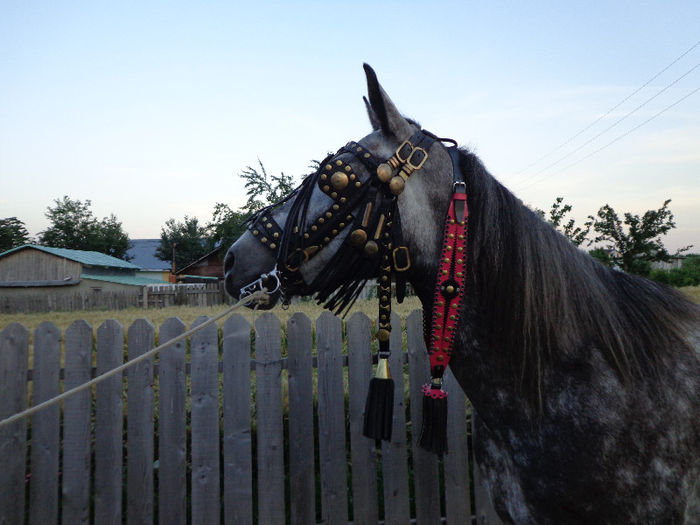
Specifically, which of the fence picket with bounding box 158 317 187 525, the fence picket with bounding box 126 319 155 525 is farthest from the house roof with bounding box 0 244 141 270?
the fence picket with bounding box 158 317 187 525

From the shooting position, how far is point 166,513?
10.6 feet

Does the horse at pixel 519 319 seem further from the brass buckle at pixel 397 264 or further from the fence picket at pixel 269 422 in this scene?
the fence picket at pixel 269 422

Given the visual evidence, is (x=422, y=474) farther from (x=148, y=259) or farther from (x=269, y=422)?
(x=148, y=259)

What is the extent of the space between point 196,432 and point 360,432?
1.25 metres

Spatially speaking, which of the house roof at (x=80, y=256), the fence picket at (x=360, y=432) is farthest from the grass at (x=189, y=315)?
the house roof at (x=80, y=256)

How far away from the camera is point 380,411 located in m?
1.77

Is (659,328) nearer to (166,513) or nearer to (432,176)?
(432,176)

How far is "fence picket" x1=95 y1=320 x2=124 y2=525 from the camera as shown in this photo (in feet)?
10.5

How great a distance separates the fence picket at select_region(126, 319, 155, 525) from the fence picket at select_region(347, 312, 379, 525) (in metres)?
1.52

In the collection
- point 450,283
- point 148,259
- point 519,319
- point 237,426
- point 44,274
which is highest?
point 148,259

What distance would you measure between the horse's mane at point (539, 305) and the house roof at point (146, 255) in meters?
64.7

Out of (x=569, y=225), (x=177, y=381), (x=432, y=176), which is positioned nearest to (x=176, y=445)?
(x=177, y=381)

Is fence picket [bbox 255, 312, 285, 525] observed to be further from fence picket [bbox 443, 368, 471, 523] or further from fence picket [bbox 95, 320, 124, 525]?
fence picket [bbox 443, 368, 471, 523]

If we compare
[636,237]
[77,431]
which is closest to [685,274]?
[636,237]
